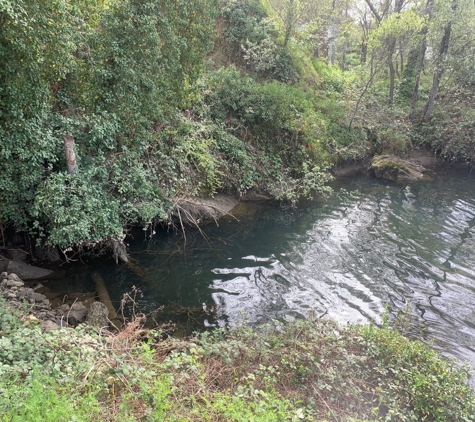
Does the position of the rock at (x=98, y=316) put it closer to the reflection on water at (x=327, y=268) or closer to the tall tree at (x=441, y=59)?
the reflection on water at (x=327, y=268)

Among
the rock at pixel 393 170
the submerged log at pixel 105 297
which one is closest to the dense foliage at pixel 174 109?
the submerged log at pixel 105 297

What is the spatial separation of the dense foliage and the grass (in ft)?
11.9

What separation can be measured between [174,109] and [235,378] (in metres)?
8.72

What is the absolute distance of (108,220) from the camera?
847 cm

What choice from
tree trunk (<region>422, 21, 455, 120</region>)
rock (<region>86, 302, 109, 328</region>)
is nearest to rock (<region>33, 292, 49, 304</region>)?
rock (<region>86, 302, 109, 328</region>)

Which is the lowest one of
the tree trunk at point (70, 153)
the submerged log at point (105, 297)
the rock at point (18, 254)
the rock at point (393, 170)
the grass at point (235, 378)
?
the submerged log at point (105, 297)

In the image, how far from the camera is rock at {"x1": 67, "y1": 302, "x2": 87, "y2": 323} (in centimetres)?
704

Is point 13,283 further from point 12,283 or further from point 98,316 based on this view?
point 98,316

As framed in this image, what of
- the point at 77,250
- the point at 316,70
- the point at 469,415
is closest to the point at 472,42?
the point at 316,70

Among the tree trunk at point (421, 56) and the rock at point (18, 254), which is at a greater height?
the tree trunk at point (421, 56)

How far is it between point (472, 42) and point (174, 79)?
20312 mm

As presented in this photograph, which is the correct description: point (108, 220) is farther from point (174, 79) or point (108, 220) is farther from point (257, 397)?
point (257, 397)

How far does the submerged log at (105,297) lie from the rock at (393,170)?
15772mm

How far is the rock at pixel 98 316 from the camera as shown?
684cm
